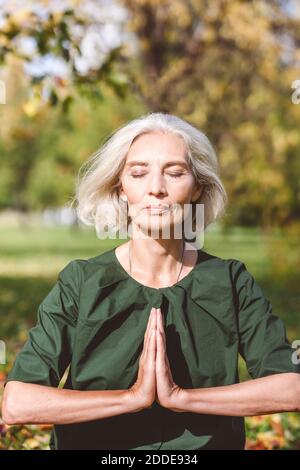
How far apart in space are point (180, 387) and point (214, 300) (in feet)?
1.05

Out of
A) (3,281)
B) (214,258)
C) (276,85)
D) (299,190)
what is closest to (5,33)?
(214,258)

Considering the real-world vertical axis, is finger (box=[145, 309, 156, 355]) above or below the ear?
below

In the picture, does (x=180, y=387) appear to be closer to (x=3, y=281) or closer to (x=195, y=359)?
(x=195, y=359)

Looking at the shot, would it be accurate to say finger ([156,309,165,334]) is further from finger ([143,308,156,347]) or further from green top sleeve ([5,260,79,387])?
green top sleeve ([5,260,79,387])

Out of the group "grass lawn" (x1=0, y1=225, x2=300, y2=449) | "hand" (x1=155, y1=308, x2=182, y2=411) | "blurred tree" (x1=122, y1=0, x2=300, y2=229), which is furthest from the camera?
"blurred tree" (x1=122, y1=0, x2=300, y2=229)

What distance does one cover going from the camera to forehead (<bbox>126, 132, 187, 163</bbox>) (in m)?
2.34

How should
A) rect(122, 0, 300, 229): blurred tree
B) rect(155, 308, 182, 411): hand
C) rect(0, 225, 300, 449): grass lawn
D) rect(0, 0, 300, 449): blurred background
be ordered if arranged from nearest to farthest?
1. rect(155, 308, 182, 411): hand
2. rect(0, 225, 300, 449): grass lawn
3. rect(0, 0, 300, 449): blurred background
4. rect(122, 0, 300, 229): blurred tree

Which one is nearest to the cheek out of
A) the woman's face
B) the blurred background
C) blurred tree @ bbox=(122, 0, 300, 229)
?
the woman's face

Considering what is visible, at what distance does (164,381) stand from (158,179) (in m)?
0.67

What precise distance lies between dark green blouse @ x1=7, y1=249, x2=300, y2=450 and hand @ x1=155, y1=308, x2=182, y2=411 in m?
0.14

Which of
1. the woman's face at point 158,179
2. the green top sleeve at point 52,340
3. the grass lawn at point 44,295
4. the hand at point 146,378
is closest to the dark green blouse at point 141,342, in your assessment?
the green top sleeve at point 52,340

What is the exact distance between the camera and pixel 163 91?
392 inches

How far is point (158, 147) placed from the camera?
2.35 metres

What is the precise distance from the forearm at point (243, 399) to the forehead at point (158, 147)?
0.79 meters
